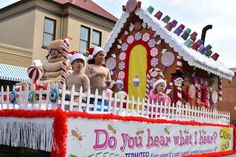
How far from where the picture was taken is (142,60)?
1150cm

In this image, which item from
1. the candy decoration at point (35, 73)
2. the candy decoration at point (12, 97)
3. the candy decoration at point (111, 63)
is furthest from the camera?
the candy decoration at point (111, 63)

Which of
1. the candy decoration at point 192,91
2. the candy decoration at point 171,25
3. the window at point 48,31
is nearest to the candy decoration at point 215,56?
the candy decoration at point 192,91

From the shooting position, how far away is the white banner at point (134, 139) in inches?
207

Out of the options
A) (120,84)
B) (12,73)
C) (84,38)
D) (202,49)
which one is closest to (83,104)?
(120,84)

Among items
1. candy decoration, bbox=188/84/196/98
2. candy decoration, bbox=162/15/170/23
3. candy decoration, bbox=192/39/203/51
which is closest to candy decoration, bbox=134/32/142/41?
candy decoration, bbox=162/15/170/23

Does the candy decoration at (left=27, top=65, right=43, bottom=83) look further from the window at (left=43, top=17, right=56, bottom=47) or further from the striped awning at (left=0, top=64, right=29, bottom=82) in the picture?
the window at (left=43, top=17, right=56, bottom=47)

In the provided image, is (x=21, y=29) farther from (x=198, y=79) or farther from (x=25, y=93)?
(x=25, y=93)

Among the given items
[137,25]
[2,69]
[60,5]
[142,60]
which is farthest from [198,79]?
[60,5]

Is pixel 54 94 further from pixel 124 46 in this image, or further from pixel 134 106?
pixel 124 46

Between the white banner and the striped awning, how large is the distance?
1176 centimetres

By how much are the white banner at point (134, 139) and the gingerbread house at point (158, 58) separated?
2.04 metres

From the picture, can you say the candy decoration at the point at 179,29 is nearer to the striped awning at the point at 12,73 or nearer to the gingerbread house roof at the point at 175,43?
the gingerbread house roof at the point at 175,43

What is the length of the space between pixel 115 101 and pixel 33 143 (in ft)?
5.51

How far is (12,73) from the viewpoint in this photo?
18.4 metres
